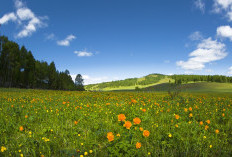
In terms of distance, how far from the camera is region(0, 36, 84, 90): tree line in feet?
119

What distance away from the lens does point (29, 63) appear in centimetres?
4447

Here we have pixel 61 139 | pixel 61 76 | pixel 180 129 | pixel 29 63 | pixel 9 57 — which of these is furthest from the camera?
pixel 61 76

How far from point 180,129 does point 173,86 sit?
6071mm

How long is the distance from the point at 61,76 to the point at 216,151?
6478 centimetres

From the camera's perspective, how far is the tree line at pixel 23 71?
119ft

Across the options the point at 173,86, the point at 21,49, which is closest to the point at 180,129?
the point at 173,86

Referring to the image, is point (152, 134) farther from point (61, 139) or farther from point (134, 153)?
point (61, 139)

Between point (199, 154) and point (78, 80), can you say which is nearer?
point (199, 154)

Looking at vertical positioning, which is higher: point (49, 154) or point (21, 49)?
point (21, 49)

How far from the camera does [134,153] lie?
2.30m

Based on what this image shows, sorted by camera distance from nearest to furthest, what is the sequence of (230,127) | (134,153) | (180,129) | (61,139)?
(134,153), (61,139), (180,129), (230,127)

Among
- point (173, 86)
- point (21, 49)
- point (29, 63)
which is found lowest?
point (173, 86)

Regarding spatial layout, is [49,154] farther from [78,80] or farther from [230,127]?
[78,80]

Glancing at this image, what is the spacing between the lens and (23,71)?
4469 centimetres
